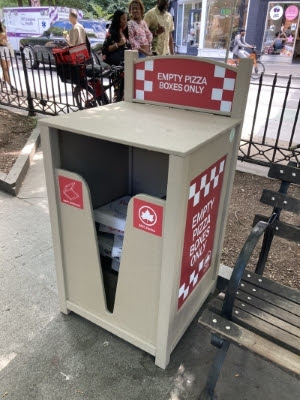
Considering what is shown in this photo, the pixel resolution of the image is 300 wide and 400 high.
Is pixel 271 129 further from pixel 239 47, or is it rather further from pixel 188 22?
pixel 188 22

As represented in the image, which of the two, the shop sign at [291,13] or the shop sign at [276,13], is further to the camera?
the shop sign at [276,13]

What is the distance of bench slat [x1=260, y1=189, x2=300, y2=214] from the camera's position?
1691mm

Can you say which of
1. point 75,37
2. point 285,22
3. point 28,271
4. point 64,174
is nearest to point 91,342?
point 28,271

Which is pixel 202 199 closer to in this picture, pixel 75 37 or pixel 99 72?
pixel 99 72

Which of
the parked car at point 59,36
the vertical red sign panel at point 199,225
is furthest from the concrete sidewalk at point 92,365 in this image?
the parked car at point 59,36

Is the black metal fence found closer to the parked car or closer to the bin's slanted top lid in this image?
the bin's slanted top lid

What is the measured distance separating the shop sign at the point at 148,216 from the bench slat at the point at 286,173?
2.48ft

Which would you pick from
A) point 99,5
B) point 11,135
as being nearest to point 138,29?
point 11,135

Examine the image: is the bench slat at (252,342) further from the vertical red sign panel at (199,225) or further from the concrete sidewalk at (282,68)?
the concrete sidewalk at (282,68)

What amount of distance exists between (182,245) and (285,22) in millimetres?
17757

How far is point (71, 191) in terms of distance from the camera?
5.49 ft

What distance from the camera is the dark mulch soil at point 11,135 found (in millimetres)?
4168

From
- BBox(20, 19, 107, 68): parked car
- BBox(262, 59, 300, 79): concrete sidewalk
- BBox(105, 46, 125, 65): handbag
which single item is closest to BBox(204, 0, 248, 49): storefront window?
BBox(262, 59, 300, 79): concrete sidewalk

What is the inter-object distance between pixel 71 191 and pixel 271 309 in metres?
1.09
